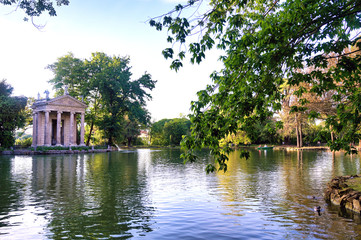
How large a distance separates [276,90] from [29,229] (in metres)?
8.21

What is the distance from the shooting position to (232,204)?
11.5 meters

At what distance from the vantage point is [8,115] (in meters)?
49.7

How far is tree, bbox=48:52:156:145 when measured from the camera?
216 ft

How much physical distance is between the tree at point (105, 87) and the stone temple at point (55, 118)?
230 inches

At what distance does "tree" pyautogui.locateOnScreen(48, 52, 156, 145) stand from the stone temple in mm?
5833

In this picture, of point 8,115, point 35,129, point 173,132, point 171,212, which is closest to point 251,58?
point 171,212

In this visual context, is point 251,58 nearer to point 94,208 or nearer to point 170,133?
point 94,208

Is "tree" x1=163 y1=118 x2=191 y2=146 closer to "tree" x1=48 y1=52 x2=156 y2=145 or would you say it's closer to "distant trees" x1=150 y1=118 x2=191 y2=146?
"distant trees" x1=150 y1=118 x2=191 y2=146

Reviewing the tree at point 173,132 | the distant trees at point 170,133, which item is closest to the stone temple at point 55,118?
the distant trees at point 170,133

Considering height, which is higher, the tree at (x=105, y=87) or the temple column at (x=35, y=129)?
the tree at (x=105, y=87)

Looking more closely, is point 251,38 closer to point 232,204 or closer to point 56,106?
point 232,204

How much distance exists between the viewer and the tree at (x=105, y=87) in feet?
216

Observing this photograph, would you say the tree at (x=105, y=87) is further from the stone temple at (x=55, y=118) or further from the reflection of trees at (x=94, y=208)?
the reflection of trees at (x=94, y=208)

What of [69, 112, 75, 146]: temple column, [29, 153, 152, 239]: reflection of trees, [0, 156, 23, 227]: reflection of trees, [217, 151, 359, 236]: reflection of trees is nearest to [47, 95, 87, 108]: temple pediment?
[69, 112, 75, 146]: temple column
